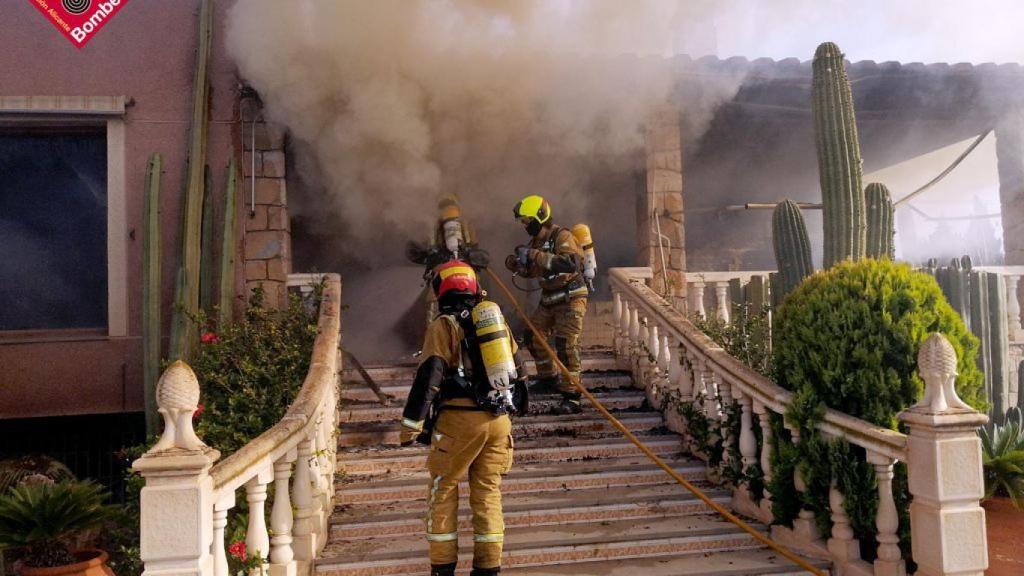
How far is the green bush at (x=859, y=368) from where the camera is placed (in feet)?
14.3

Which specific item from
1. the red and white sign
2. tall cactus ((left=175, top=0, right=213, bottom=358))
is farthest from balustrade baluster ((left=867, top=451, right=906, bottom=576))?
the red and white sign

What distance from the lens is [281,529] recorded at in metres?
4.02

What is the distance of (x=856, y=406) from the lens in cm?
450

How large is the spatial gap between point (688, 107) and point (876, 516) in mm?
5732

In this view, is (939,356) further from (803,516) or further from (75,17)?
(75,17)

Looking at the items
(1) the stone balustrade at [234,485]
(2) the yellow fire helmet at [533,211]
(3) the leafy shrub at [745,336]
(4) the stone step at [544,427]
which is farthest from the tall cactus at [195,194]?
(3) the leafy shrub at [745,336]

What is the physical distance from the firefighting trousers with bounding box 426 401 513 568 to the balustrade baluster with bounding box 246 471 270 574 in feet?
2.72

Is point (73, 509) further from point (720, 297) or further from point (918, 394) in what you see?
point (720, 297)

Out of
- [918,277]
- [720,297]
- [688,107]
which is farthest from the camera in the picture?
[688,107]

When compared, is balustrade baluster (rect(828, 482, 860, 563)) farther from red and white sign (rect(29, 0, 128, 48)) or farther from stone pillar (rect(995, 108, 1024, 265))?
red and white sign (rect(29, 0, 128, 48))

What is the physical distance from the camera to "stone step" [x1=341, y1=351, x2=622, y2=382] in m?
7.22

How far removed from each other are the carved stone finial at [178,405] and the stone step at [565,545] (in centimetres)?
163

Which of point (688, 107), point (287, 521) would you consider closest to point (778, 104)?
point (688, 107)

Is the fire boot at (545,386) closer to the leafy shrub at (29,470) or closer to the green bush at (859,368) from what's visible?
the green bush at (859,368)
